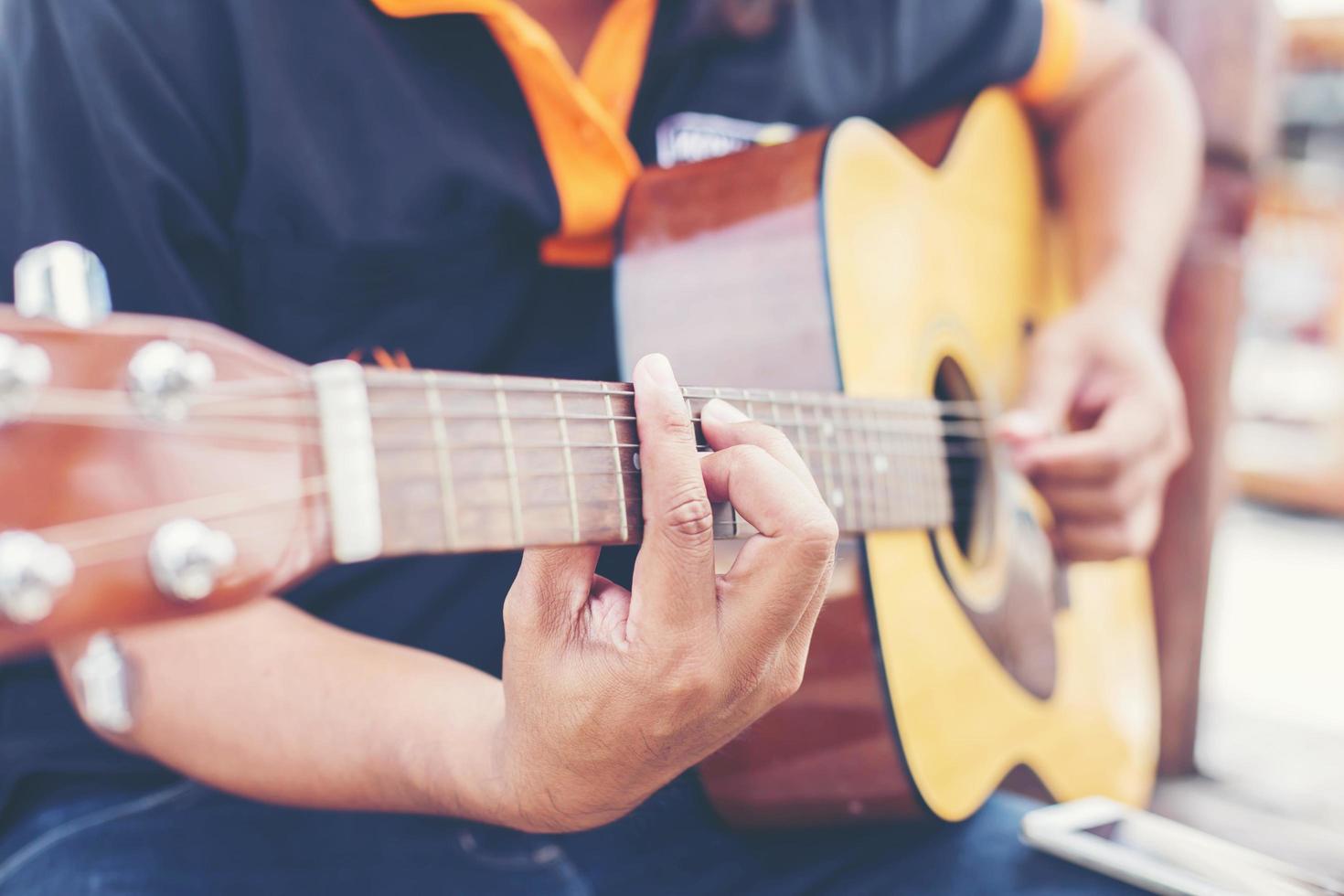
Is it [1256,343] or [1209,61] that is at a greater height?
[1209,61]

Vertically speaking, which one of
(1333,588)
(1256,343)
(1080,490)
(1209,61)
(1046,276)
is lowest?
(1333,588)

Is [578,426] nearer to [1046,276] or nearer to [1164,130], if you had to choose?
[1046,276]

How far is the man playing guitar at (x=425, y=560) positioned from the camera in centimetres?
52

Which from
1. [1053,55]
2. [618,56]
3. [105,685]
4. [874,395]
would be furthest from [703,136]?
[105,685]

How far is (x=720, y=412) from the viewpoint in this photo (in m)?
0.52

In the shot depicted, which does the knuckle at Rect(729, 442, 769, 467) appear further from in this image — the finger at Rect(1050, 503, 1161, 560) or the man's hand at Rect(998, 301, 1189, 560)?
the finger at Rect(1050, 503, 1161, 560)

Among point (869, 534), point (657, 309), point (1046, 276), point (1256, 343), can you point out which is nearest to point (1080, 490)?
point (1046, 276)

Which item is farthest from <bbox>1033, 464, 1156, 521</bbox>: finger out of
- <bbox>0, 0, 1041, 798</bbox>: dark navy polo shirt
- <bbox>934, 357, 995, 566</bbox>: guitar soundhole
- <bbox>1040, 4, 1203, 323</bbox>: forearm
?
<bbox>0, 0, 1041, 798</bbox>: dark navy polo shirt

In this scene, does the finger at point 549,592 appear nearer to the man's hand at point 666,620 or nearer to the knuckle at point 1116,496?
the man's hand at point 666,620

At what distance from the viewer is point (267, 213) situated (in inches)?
27.0

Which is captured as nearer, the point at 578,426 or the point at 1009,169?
the point at 578,426

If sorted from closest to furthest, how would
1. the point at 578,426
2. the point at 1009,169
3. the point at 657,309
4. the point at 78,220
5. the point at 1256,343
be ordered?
the point at 578,426 < the point at 78,220 < the point at 657,309 < the point at 1009,169 < the point at 1256,343

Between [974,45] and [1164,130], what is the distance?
278 millimetres

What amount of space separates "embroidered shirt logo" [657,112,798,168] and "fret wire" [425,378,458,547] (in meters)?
0.50
